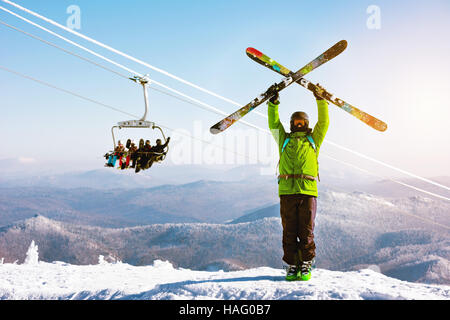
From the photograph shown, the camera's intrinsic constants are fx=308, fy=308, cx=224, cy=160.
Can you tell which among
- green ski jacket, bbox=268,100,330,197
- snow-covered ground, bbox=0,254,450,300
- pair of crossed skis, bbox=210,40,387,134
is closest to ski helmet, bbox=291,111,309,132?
green ski jacket, bbox=268,100,330,197

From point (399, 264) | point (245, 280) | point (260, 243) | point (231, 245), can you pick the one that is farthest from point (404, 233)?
point (245, 280)

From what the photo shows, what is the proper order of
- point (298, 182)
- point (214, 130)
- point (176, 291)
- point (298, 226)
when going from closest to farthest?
point (298, 182)
point (298, 226)
point (176, 291)
point (214, 130)

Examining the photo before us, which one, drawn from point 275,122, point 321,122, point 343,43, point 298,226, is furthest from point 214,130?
point 343,43

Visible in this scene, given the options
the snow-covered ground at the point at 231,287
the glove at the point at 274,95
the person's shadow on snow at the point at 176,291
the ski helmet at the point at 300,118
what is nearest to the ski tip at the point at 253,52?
the glove at the point at 274,95

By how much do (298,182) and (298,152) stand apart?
2.36 feet

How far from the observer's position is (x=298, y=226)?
7480mm

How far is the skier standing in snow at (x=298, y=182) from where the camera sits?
7.25 meters

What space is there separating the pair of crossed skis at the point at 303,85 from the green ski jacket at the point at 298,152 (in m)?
0.30

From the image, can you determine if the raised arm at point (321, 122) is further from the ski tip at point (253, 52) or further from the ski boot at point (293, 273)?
the ski boot at point (293, 273)

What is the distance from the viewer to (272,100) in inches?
300

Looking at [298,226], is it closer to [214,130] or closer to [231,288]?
[231,288]

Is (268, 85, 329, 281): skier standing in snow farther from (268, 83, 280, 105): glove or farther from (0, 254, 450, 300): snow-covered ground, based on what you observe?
(0, 254, 450, 300): snow-covered ground
